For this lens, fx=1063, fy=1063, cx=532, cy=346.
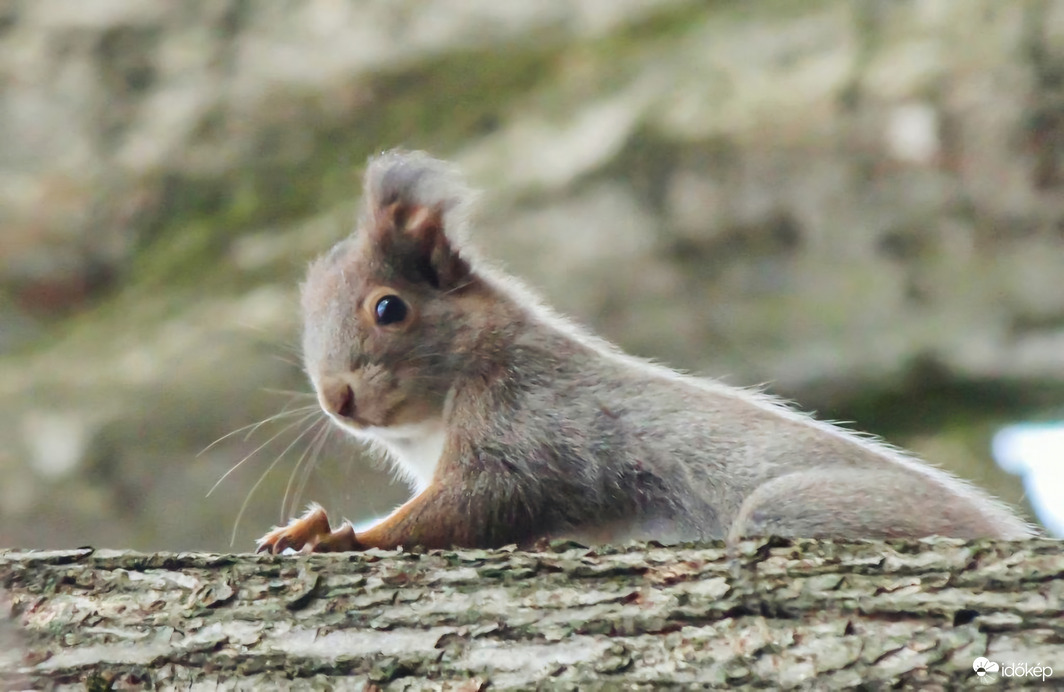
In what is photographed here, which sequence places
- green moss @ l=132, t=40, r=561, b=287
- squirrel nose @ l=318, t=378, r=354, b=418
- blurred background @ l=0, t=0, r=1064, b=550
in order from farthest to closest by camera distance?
green moss @ l=132, t=40, r=561, b=287, blurred background @ l=0, t=0, r=1064, b=550, squirrel nose @ l=318, t=378, r=354, b=418

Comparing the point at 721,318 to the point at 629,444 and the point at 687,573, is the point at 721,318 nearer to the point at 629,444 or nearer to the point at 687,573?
the point at 629,444

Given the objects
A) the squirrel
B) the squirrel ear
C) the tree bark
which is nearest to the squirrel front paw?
the squirrel

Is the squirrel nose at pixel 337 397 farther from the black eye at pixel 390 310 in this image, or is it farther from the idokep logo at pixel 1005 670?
A: the idokep logo at pixel 1005 670

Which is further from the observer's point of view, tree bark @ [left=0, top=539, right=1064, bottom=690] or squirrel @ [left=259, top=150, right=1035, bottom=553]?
squirrel @ [left=259, top=150, right=1035, bottom=553]

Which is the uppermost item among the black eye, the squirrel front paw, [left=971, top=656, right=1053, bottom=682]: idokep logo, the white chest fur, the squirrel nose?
the black eye

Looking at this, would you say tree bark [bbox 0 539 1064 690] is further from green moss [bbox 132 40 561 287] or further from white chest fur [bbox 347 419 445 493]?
green moss [bbox 132 40 561 287]

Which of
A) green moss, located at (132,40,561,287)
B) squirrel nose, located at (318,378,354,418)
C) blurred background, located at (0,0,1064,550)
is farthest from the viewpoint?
Answer: green moss, located at (132,40,561,287)

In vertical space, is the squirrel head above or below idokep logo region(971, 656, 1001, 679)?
above

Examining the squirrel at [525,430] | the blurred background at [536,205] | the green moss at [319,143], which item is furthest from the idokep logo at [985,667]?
the green moss at [319,143]
